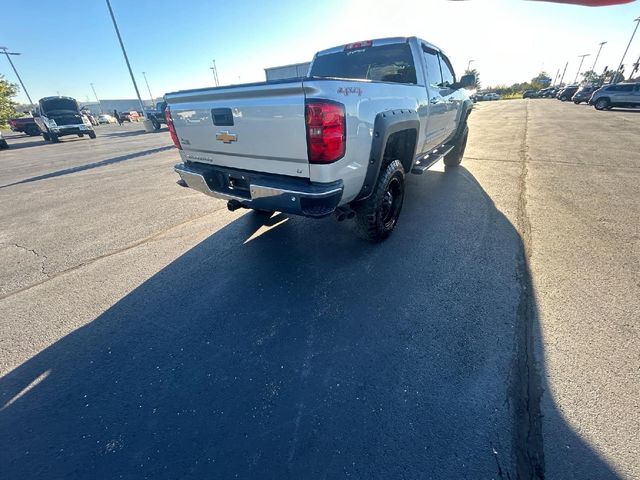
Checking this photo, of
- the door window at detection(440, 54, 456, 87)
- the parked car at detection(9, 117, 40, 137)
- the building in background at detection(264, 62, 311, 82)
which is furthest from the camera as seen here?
the parked car at detection(9, 117, 40, 137)

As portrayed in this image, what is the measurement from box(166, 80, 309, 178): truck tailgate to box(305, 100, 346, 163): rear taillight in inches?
2.7

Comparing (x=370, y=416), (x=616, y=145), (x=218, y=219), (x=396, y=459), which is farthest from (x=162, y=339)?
(x=616, y=145)

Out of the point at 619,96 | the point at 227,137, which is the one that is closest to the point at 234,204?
the point at 227,137

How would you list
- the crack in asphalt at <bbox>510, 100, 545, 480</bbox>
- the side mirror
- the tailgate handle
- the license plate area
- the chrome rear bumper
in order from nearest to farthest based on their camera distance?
the crack in asphalt at <bbox>510, 100, 545, 480</bbox>, the chrome rear bumper, the tailgate handle, the license plate area, the side mirror

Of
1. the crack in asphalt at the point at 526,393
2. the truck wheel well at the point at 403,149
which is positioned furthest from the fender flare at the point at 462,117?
the crack in asphalt at the point at 526,393

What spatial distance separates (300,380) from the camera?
6.32 ft

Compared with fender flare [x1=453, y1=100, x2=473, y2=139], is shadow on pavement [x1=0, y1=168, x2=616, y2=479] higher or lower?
lower

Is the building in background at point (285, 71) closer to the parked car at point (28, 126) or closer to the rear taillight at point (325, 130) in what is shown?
the rear taillight at point (325, 130)

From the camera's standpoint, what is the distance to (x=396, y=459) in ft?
4.91

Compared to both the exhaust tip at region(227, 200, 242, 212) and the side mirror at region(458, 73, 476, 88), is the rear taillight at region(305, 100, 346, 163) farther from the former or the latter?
the side mirror at region(458, 73, 476, 88)

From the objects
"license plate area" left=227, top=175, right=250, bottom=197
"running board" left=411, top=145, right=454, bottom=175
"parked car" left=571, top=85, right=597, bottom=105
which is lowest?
"parked car" left=571, top=85, right=597, bottom=105

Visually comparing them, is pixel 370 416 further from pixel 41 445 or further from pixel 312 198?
pixel 41 445

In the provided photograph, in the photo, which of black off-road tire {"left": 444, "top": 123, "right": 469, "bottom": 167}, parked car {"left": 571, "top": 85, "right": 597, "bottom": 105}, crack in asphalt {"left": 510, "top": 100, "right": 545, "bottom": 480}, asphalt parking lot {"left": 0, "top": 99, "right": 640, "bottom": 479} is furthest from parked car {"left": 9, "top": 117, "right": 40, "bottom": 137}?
parked car {"left": 571, "top": 85, "right": 597, "bottom": 105}

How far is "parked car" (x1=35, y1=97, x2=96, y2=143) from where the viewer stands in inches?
664
